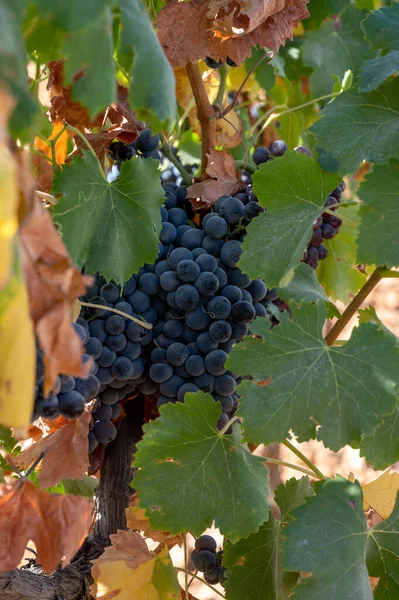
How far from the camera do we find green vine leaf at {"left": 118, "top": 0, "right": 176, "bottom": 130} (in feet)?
1.94

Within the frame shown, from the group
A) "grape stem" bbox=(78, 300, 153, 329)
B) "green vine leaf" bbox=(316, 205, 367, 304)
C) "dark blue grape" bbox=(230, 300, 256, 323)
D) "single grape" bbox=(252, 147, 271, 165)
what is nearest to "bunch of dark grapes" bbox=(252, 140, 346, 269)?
"single grape" bbox=(252, 147, 271, 165)

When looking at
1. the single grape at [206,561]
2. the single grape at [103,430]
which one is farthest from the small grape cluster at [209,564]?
the single grape at [103,430]

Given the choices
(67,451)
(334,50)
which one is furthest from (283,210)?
(334,50)

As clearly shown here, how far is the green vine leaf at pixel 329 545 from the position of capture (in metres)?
0.85

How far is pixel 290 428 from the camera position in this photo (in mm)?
834

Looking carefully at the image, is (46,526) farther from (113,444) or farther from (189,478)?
(113,444)

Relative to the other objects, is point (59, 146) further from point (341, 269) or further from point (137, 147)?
point (341, 269)

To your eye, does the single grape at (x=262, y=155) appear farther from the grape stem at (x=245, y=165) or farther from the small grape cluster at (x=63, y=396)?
the small grape cluster at (x=63, y=396)

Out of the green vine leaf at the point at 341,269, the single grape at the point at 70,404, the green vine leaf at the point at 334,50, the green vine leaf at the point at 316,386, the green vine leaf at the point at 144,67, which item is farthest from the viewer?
the green vine leaf at the point at 334,50

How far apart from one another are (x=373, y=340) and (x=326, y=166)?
0.26 meters

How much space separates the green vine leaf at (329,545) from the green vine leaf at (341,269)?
1.58ft

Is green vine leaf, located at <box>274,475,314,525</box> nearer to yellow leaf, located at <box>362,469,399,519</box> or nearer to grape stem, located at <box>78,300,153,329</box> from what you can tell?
yellow leaf, located at <box>362,469,399,519</box>

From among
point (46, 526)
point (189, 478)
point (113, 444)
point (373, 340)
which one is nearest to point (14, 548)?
point (46, 526)

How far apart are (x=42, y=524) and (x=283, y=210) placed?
19.8 inches
